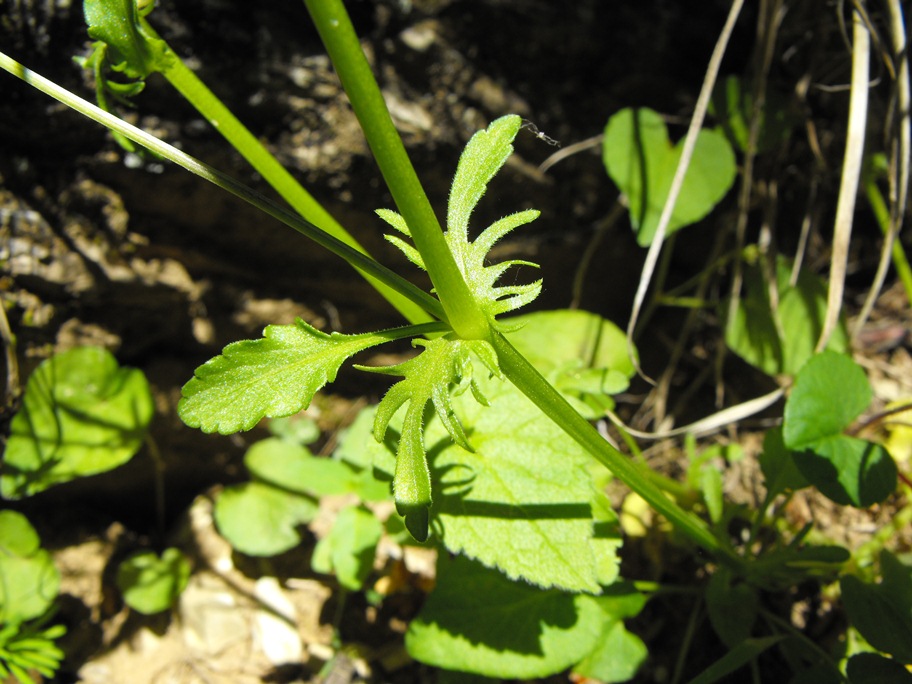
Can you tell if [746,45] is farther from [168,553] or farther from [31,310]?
[168,553]

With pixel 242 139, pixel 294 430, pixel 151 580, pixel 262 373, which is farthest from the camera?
pixel 294 430

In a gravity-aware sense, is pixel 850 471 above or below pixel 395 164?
below

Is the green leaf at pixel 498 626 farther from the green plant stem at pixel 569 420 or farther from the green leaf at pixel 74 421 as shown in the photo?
the green leaf at pixel 74 421

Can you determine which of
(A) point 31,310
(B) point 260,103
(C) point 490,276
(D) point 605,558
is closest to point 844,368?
(D) point 605,558

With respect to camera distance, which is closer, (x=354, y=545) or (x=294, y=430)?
(x=354, y=545)

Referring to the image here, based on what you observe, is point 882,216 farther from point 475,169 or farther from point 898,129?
point 475,169

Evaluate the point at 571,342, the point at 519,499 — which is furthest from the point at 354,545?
the point at 571,342

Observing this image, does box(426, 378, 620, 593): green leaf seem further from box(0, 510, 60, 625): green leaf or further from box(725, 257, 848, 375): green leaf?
box(0, 510, 60, 625): green leaf

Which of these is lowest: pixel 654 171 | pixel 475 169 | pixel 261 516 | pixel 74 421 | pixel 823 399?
pixel 261 516
